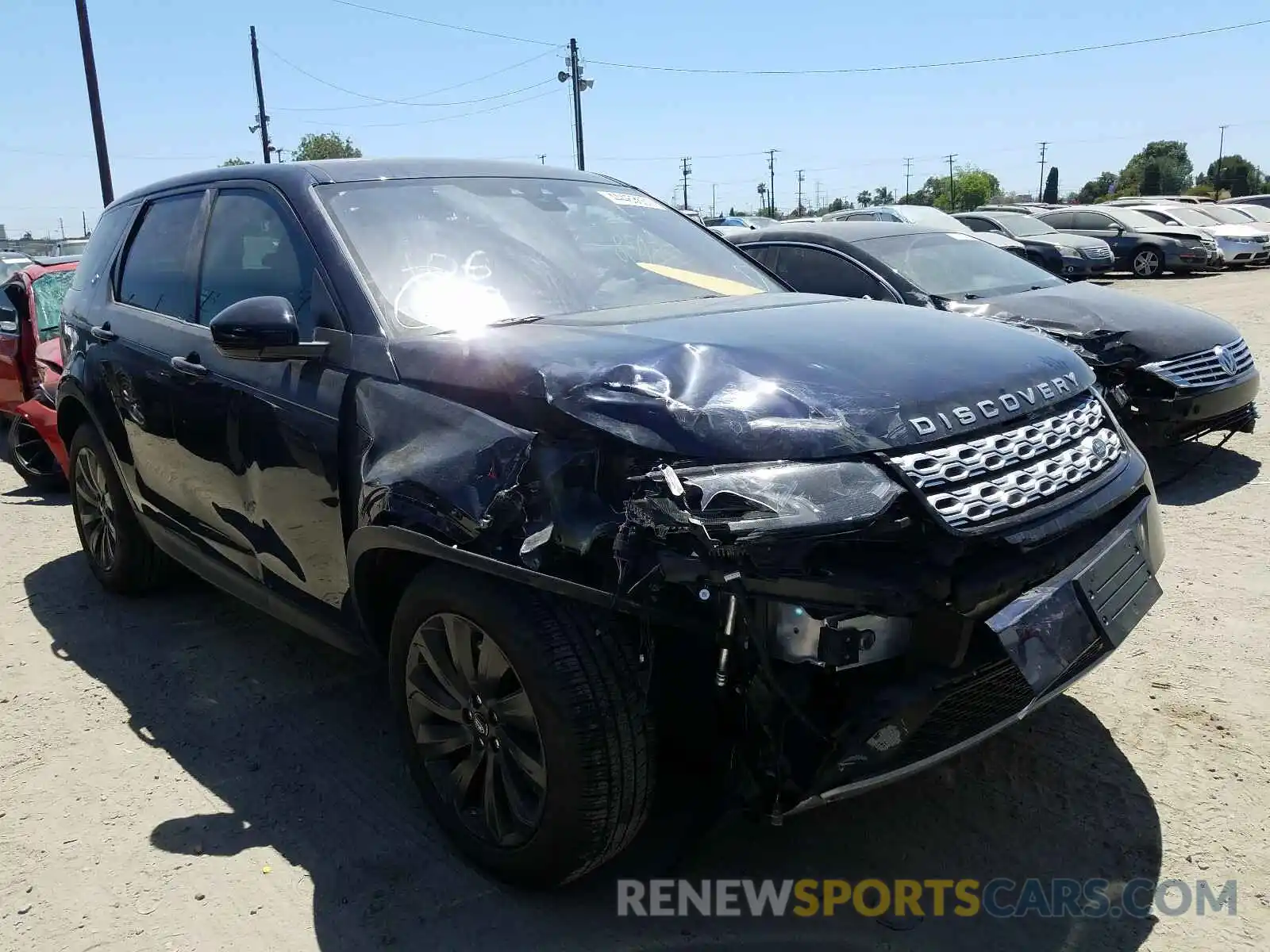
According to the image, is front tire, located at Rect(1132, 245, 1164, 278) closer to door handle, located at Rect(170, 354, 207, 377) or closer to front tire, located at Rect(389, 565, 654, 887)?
door handle, located at Rect(170, 354, 207, 377)

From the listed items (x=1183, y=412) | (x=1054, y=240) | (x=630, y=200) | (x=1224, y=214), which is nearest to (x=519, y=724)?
(x=630, y=200)

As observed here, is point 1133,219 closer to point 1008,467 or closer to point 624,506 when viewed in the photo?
point 1008,467

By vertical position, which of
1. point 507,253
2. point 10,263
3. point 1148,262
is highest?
point 10,263

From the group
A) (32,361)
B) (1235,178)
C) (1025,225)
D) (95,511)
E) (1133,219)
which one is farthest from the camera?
(1235,178)

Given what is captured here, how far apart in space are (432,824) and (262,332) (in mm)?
1517

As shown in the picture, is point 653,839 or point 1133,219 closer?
point 653,839

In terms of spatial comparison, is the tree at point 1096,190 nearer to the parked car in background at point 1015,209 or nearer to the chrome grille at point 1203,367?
the parked car in background at point 1015,209

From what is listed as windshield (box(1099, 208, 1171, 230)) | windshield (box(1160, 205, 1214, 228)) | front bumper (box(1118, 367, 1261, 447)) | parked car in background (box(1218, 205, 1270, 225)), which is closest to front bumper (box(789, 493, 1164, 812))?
front bumper (box(1118, 367, 1261, 447))

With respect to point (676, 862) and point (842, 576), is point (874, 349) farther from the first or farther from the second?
point (676, 862)

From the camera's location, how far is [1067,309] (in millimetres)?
6402

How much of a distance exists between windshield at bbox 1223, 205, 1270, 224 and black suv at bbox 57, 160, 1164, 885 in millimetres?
28595

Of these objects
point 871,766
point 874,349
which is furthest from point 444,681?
point 874,349

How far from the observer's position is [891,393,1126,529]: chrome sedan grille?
217 centimetres

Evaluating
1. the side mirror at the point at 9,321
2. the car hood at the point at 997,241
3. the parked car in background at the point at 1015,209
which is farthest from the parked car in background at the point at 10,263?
the parked car in background at the point at 1015,209
